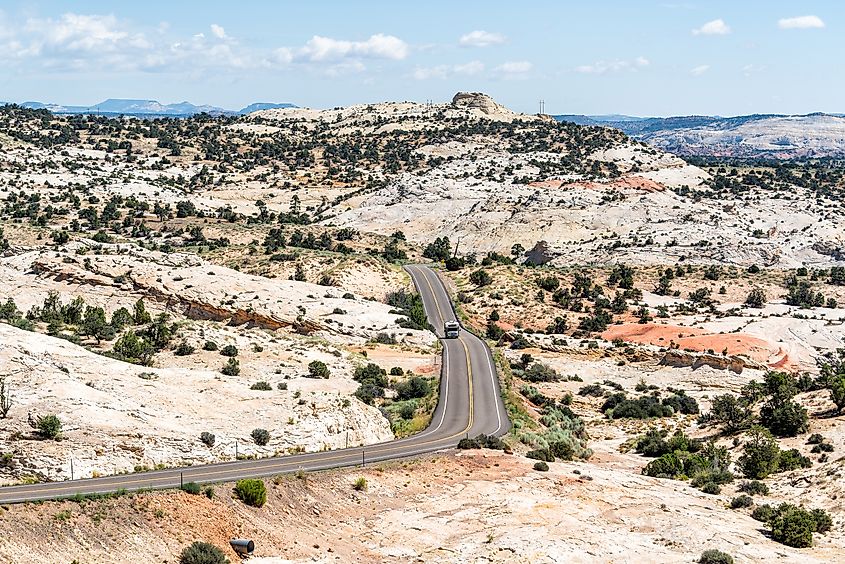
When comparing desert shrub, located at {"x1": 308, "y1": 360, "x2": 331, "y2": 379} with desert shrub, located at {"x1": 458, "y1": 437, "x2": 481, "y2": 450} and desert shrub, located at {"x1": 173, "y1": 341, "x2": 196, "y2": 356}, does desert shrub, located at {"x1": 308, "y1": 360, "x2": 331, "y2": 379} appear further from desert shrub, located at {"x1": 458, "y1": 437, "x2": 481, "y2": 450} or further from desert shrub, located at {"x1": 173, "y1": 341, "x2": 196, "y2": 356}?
desert shrub, located at {"x1": 458, "y1": 437, "x2": 481, "y2": 450}

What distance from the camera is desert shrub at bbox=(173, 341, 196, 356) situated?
5028 centimetres

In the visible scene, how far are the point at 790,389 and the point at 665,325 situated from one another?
24.9 m

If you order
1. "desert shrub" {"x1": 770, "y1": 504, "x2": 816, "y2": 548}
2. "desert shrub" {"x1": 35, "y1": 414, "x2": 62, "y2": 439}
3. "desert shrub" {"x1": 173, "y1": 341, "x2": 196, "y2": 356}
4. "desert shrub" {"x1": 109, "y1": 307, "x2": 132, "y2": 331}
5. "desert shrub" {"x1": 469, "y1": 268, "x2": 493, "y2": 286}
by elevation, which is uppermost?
"desert shrub" {"x1": 35, "y1": 414, "x2": 62, "y2": 439}

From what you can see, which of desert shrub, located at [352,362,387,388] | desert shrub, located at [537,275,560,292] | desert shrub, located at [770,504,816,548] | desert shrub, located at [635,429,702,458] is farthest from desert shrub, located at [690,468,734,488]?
desert shrub, located at [537,275,560,292]

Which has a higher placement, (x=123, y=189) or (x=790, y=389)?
(x=123, y=189)

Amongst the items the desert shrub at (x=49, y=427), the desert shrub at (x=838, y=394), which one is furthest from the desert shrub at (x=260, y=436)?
the desert shrub at (x=838, y=394)

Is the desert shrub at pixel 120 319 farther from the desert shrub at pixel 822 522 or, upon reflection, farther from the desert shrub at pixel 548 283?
the desert shrub at pixel 822 522

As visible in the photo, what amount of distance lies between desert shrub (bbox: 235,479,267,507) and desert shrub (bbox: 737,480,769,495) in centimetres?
1978

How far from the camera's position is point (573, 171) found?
151625mm

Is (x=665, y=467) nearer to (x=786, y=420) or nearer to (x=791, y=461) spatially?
(x=791, y=461)

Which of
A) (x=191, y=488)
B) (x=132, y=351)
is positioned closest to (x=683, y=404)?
(x=132, y=351)

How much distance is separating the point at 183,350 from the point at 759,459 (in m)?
31.5

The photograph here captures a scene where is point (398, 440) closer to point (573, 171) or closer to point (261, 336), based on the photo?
point (261, 336)

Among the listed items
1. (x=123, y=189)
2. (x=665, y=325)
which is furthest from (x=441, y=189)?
(x=665, y=325)
